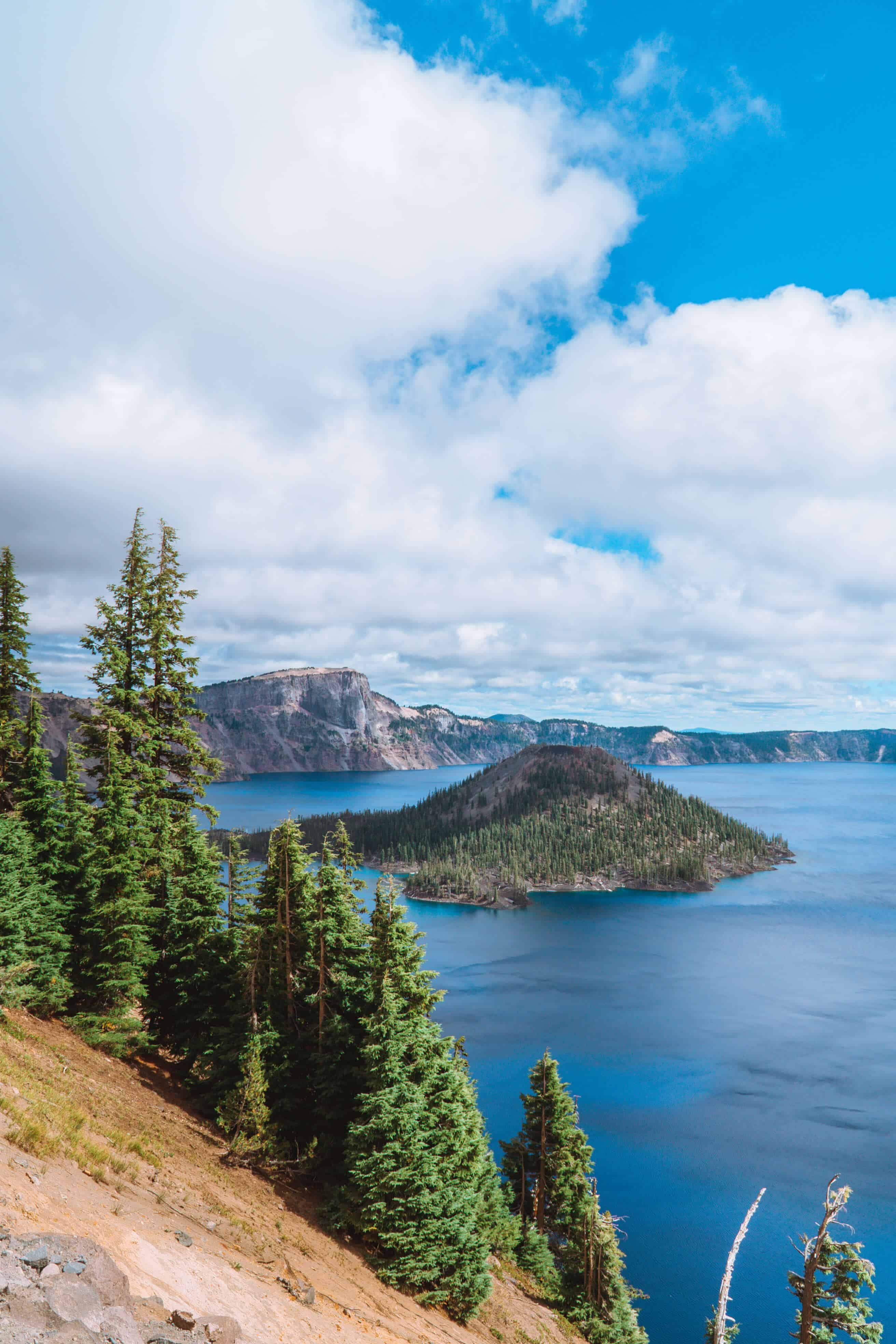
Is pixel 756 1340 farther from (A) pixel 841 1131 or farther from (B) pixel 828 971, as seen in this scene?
(B) pixel 828 971

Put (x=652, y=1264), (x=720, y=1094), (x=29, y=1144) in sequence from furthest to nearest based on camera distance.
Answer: (x=720, y=1094) < (x=652, y=1264) < (x=29, y=1144)

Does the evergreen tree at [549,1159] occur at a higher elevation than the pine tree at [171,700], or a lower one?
lower

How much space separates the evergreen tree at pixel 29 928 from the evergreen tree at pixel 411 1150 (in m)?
12.1

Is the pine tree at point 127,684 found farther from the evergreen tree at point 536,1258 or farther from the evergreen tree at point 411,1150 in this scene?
the evergreen tree at point 536,1258

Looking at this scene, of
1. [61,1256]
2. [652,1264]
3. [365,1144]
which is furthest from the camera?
[652,1264]

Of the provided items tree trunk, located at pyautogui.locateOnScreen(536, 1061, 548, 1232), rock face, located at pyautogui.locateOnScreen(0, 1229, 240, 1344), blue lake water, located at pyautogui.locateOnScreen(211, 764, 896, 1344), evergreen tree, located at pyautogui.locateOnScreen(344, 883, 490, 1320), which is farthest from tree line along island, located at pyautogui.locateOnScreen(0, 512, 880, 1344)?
blue lake water, located at pyautogui.locateOnScreen(211, 764, 896, 1344)

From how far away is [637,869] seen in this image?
198 meters

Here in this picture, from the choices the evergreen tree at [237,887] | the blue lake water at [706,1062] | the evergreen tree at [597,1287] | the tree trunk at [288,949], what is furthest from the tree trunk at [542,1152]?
the evergreen tree at [237,887]

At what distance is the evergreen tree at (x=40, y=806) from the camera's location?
29766mm

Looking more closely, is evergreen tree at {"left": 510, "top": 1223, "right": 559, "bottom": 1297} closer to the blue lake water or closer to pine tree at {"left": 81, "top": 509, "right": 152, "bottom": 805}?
the blue lake water

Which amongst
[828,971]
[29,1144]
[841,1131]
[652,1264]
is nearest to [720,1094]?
[841,1131]

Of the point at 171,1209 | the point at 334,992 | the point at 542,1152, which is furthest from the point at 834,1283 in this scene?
the point at 171,1209

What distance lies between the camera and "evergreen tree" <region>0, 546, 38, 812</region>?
3203 centimetres

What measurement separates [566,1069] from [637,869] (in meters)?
129
